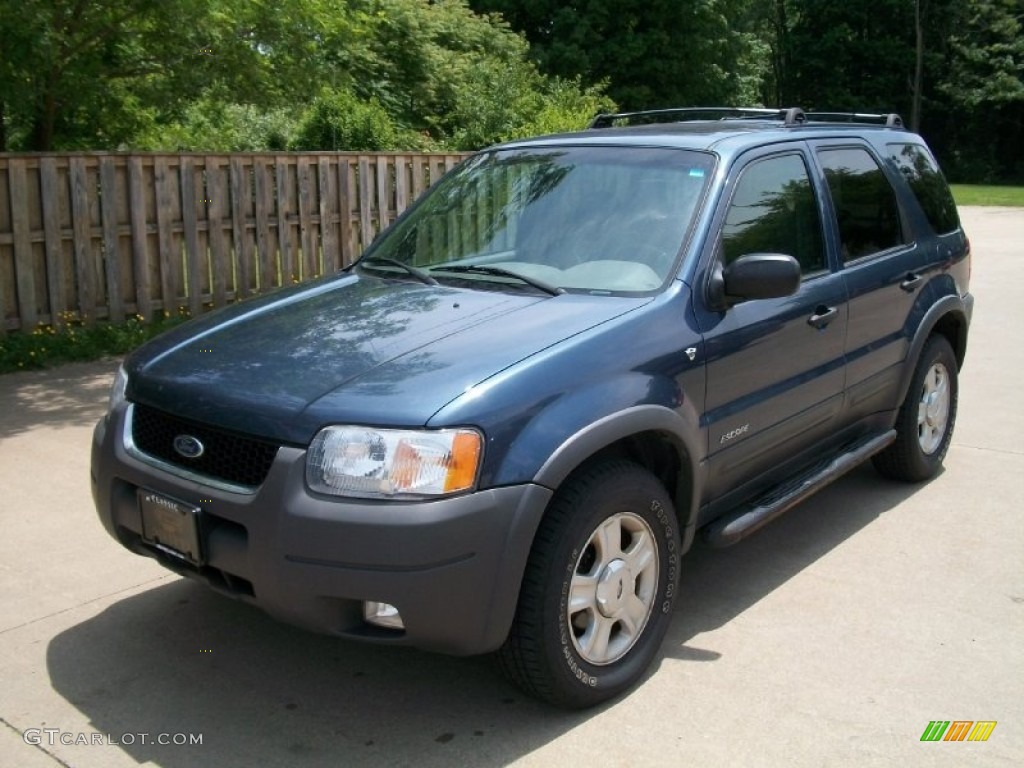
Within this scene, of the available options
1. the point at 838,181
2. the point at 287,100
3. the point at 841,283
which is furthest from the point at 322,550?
the point at 287,100

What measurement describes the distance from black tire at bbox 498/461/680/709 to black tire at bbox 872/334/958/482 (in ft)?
7.89

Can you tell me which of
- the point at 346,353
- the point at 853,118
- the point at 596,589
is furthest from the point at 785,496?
the point at 853,118

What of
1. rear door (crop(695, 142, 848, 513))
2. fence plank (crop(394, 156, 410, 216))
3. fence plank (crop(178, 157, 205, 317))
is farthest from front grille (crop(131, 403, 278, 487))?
fence plank (crop(394, 156, 410, 216))

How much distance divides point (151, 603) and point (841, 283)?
128 inches

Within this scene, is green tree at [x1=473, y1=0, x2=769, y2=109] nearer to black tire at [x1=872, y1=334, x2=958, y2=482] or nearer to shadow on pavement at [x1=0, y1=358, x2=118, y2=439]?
shadow on pavement at [x1=0, y1=358, x2=118, y2=439]

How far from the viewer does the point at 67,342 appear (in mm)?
8719

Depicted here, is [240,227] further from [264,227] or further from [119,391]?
[119,391]

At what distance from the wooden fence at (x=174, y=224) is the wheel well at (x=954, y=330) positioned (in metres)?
6.46

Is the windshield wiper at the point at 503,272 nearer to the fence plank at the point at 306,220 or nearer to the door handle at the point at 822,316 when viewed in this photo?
the door handle at the point at 822,316

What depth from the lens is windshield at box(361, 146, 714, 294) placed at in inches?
168

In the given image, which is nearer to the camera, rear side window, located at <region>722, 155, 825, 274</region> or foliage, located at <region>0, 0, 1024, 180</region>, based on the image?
rear side window, located at <region>722, 155, 825, 274</region>

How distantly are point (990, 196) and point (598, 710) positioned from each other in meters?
34.8

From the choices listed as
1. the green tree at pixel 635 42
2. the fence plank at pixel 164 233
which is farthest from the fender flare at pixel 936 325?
the green tree at pixel 635 42

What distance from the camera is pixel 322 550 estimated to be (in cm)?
318
